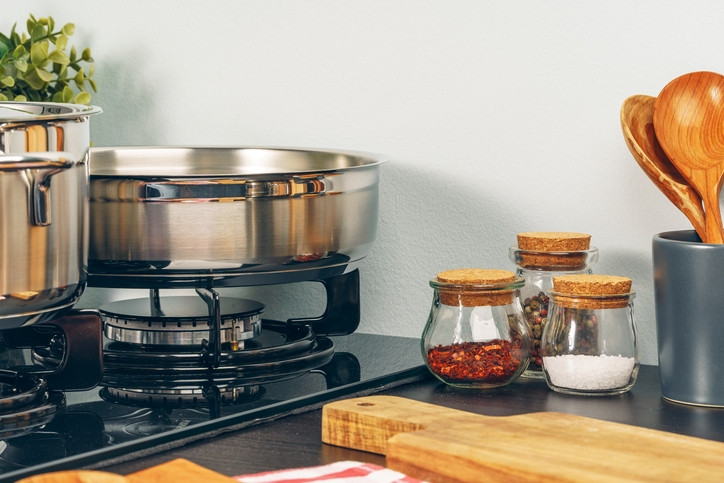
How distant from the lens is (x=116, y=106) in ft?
4.97

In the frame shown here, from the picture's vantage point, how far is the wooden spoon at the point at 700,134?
3.13 ft

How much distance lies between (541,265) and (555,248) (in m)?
0.03

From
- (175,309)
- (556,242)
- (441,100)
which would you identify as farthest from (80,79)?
(556,242)

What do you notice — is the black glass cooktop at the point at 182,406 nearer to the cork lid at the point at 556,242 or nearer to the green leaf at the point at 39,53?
the cork lid at the point at 556,242

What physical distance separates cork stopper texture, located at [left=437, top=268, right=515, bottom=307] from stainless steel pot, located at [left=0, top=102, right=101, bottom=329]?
0.35m

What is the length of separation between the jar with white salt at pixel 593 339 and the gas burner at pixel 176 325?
1.11ft

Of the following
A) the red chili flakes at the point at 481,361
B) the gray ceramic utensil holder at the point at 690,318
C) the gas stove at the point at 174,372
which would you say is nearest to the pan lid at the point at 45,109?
the gas stove at the point at 174,372

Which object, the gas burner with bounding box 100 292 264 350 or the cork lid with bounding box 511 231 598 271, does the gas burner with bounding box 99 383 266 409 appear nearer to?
the gas burner with bounding box 100 292 264 350

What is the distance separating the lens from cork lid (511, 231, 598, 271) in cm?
103

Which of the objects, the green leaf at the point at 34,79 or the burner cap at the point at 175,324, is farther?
the green leaf at the point at 34,79

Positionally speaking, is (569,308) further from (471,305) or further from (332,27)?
(332,27)

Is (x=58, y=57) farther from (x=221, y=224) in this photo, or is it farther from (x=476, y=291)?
(x=476, y=291)

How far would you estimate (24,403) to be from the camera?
0.89m

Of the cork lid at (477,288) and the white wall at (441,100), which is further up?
the white wall at (441,100)
